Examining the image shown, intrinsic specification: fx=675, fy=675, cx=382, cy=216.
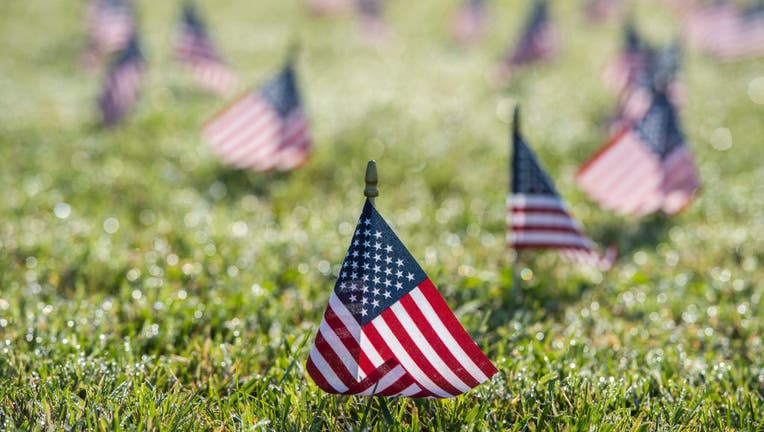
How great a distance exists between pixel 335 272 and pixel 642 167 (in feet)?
9.96

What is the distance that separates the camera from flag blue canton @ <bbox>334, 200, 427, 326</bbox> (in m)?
3.09

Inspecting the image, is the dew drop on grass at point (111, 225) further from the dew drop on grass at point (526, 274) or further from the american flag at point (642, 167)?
the american flag at point (642, 167)

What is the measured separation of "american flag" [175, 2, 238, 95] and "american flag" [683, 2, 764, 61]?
10848 mm

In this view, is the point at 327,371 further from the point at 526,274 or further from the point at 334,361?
the point at 526,274

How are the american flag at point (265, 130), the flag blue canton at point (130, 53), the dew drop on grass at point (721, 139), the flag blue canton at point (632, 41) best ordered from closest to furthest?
the american flag at point (265, 130), the dew drop on grass at point (721, 139), the flag blue canton at point (130, 53), the flag blue canton at point (632, 41)

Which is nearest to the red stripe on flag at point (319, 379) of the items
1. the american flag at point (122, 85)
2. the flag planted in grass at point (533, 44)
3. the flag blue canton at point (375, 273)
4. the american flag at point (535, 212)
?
the flag blue canton at point (375, 273)

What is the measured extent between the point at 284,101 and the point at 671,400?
16.6ft

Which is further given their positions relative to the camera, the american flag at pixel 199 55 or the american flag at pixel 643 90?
the american flag at pixel 199 55

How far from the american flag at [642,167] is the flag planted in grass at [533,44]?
270 inches

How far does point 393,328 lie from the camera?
3.11m

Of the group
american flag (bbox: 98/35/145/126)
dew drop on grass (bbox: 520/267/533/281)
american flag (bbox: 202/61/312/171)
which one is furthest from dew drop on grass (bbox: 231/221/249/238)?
american flag (bbox: 98/35/145/126)

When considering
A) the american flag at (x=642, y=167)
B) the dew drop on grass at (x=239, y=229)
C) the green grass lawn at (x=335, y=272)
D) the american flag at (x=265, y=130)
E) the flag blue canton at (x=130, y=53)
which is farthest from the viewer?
the flag blue canton at (x=130, y=53)

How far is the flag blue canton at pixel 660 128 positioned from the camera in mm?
6121

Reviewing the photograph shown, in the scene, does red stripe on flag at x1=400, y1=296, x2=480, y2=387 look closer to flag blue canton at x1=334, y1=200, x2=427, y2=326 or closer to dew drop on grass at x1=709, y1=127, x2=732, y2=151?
flag blue canton at x1=334, y1=200, x2=427, y2=326
